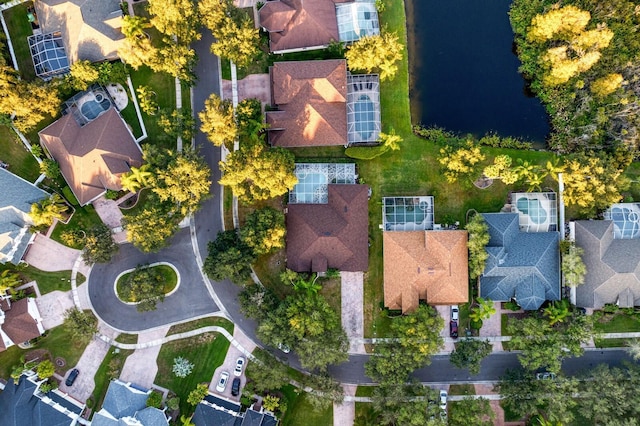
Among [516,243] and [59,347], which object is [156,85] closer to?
[59,347]

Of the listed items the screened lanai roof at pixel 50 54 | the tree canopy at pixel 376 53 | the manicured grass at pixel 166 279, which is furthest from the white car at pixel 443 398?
the screened lanai roof at pixel 50 54

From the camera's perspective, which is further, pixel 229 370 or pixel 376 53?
pixel 229 370

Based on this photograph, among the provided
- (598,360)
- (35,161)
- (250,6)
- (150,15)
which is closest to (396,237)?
(598,360)

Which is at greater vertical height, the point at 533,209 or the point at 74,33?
the point at 74,33

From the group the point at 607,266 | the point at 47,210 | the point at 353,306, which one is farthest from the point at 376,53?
the point at 47,210

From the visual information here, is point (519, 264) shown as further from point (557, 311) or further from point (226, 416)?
point (226, 416)

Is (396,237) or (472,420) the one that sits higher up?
(396,237)
